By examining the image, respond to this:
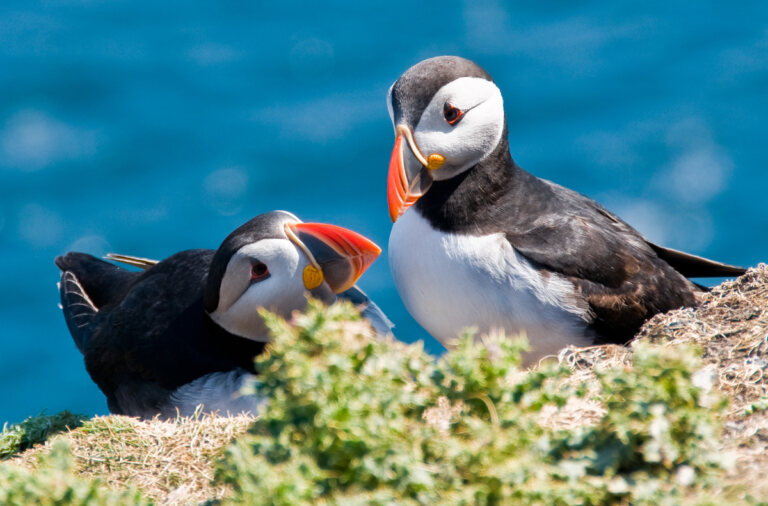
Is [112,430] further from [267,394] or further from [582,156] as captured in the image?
[582,156]

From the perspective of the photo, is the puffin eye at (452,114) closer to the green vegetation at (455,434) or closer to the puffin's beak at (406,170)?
the puffin's beak at (406,170)

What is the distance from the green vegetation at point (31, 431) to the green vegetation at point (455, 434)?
7.41 ft

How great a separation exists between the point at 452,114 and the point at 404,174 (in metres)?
0.35

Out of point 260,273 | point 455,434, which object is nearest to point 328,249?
point 260,273

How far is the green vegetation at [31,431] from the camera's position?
4484 millimetres

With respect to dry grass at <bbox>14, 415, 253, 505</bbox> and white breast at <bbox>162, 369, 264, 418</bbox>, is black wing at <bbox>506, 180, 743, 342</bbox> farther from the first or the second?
dry grass at <bbox>14, 415, 253, 505</bbox>

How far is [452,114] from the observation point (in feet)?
14.7

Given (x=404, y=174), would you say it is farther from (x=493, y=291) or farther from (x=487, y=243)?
(x=493, y=291)

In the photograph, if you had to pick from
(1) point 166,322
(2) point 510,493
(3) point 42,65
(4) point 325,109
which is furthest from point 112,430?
(3) point 42,65

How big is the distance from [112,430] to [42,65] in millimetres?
7988

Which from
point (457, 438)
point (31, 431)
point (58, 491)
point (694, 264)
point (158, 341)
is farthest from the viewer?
point (694, 264)

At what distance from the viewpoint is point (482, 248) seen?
446 cm

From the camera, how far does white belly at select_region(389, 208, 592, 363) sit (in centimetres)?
442

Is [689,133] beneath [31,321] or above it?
above
